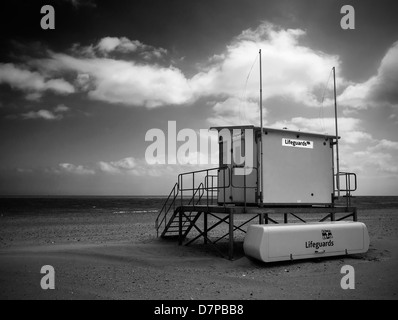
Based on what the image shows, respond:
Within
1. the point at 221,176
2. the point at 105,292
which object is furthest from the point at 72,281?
the point at 221,176

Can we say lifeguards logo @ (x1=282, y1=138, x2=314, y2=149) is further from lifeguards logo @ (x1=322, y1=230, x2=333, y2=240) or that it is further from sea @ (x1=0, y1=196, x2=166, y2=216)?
sea @ (x1=0, y1=196, x2=166, y2=216)

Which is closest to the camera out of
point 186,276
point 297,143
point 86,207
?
point 186,276

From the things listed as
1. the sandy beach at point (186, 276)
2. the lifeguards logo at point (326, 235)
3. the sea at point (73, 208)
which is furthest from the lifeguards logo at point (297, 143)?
the sea at point (73, 208)

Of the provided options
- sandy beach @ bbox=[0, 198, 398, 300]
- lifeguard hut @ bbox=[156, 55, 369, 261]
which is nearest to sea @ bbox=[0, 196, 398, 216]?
lifeguard hut @ bbox=[156, 55, 369, 261]

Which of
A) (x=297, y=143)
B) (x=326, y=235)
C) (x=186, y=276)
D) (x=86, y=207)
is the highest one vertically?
(x=297, y=143)

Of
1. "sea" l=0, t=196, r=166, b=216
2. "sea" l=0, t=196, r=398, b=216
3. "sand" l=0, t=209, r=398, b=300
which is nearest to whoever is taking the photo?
"sand" l=0, t=209, r=398, b=300

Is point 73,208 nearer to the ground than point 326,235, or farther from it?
nearer to the ground

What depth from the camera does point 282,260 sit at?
10.2 m

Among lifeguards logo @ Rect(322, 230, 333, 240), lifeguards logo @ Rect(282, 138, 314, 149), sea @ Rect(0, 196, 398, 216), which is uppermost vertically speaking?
lifeguards logo @ Rect(282, 138, 314, 149)

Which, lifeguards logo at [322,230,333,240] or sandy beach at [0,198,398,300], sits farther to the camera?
lifeguards logo at [322,230,333,240]

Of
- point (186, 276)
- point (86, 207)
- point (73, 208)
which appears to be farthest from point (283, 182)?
point (86, 207)

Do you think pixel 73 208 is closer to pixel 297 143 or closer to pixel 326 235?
pixel 297 143
